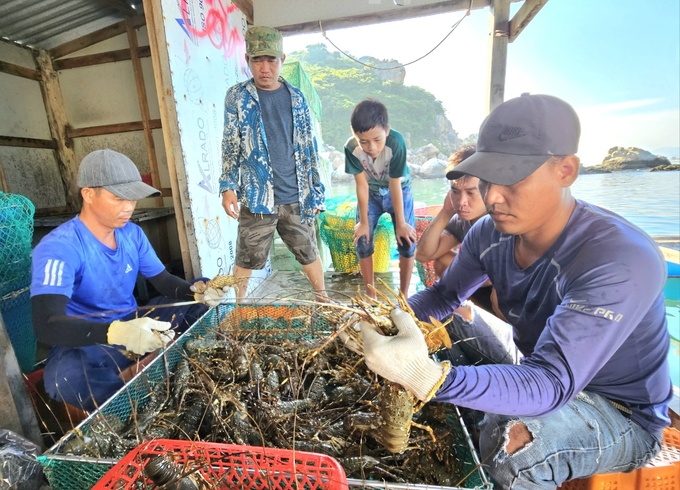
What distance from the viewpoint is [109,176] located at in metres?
2.30

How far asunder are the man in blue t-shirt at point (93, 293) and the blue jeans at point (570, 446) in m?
1.79

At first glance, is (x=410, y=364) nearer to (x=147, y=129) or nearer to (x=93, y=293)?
(x=93, y=293)

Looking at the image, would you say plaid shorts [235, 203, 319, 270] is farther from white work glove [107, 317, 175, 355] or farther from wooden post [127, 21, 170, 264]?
wooden post [127, 21, 170, 264]

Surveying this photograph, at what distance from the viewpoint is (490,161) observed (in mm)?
1552

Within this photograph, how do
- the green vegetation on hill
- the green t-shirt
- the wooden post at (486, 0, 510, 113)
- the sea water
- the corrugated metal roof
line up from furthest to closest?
the green vegetation on hill
the sea water
the corrugated metal roof
the wooden post at (486, 0, 510, 113)
the green t-shirt

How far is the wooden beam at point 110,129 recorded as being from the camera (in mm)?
5888

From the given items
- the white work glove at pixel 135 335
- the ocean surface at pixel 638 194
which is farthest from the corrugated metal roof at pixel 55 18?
the ocean surface at pixel 638 194

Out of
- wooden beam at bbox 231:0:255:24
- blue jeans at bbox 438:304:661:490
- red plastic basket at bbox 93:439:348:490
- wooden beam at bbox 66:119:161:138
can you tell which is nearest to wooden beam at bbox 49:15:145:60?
wooden beam at bbox 66:119:161:138

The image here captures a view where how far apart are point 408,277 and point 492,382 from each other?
3.32 m

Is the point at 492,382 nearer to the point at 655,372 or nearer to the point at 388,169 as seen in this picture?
the point at 655,372

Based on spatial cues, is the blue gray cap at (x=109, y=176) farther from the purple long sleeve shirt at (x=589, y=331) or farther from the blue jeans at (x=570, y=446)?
the blue jeans at (x=570, y=446)

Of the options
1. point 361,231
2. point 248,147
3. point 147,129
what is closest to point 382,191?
point 361,231

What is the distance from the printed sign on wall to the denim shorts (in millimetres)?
1774

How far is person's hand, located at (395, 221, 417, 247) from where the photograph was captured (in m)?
4.35
